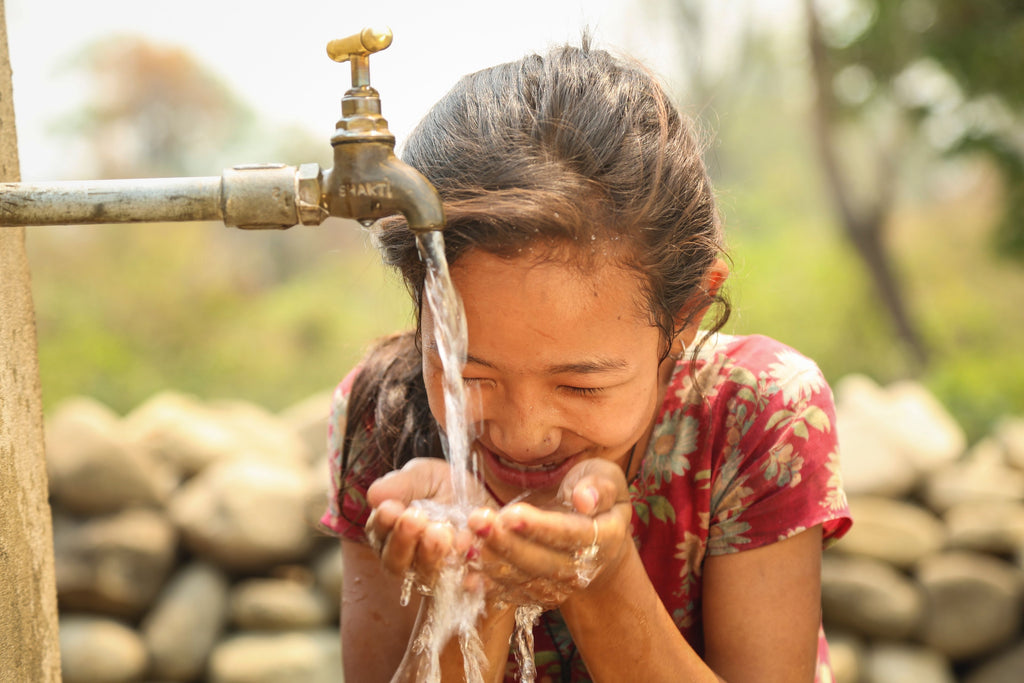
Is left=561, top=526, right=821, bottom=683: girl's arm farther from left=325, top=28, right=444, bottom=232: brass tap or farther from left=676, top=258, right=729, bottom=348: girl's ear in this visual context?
left=325, top=28, right=444, bottom=232: brass tap

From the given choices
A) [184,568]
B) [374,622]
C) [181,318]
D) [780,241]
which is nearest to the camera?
[374,622]

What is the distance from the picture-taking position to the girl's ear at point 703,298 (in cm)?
170

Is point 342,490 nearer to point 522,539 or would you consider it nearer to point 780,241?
point 522,539

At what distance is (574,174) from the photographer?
4.87 feet

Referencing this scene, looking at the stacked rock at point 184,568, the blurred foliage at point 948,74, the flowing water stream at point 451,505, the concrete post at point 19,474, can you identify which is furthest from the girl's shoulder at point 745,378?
the blurred foliage at point 948,74

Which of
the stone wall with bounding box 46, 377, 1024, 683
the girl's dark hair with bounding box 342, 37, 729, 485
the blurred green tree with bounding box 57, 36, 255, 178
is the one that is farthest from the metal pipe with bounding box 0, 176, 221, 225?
the blurred green tree with bounding box 57, 36, 255, 178

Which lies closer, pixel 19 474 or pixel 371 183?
pixel 371 183

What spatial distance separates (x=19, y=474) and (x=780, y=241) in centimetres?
802

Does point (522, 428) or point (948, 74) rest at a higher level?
point (948, 74)

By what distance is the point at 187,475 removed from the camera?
3.92 m

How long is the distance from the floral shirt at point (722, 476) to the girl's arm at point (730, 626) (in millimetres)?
48

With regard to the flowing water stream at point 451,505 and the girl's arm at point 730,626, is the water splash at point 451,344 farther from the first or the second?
the girl's arm at point 730,626

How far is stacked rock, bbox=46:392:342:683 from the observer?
3.48 m

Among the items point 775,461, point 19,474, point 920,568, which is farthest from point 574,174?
point 920,568
